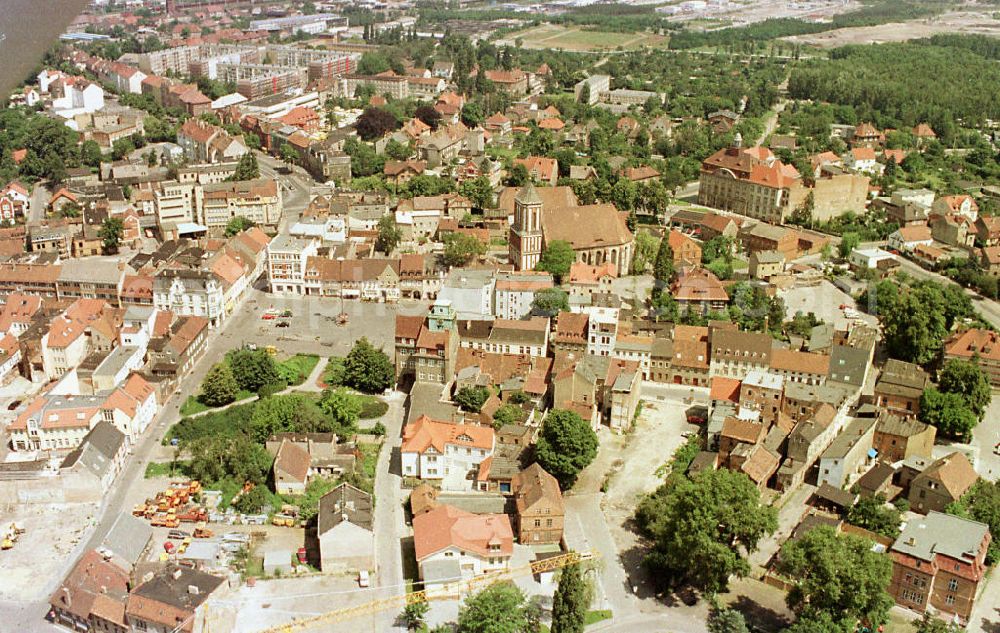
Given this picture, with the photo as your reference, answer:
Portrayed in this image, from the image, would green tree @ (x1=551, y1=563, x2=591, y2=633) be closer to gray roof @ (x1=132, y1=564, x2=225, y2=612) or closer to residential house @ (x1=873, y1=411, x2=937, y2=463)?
gray roof @ (x1=132, y1=564, x2=225, y2=612)

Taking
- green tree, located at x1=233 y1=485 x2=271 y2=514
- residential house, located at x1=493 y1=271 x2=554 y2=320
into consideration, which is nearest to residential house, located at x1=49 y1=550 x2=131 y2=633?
green tree, located at x1=233 y1=485 x2=271 y2=514

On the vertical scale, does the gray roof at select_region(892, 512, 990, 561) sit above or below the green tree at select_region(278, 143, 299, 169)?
below

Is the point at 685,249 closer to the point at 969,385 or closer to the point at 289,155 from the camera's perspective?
the point at 969,385

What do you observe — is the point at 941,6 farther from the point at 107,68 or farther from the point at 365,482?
the point at 365,482

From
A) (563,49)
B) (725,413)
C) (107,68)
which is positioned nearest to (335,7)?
(563,49)

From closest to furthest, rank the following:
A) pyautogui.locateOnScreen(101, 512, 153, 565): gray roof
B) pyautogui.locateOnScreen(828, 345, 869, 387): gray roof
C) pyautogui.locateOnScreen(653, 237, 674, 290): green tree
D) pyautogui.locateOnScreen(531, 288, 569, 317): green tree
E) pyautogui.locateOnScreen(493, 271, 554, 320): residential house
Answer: pyautogui.locateOnScreen(101, 512, 153, 565): gray roof < pyautogui.locateOnScreen(828, 345, 869, 387): gray roof < pyautogui.locateOnScreen(531, 288, 569, 317): green tree < pyautogui.locateOnScreen(493, 271, 554, 320): residential house < pyautogui.locateOnScreen(653, 237, 674, 290): green tree

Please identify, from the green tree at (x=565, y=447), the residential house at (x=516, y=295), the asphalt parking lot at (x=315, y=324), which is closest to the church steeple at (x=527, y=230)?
the residential house at (x=516, y=295)

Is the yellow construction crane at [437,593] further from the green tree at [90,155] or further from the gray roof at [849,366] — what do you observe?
the green tree at [90,155]
